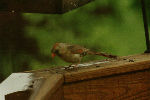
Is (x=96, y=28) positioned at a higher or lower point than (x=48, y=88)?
higher

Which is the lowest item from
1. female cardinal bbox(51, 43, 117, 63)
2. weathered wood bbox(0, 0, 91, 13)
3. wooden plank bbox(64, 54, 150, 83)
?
wooden plank bbox(64, 54, 150, 83)

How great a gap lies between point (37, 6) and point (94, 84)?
96cm

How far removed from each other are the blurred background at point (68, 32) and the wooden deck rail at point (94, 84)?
274 centimetres

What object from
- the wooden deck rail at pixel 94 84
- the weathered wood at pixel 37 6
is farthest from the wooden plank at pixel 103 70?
the weathered wood at pixel 37 6

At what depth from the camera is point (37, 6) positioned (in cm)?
204

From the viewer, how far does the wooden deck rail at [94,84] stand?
44.0 inches

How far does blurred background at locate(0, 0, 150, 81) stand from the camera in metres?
4.07

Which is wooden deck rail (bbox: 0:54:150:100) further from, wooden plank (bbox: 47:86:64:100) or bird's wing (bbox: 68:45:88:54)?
bird's wing (bbox: 68:45:88:54)

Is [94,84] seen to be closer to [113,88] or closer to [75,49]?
[113,88]

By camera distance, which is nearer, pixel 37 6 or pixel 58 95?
pixel 58 95

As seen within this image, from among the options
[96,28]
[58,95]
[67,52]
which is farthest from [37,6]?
[96,28]

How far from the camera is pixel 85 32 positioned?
15.0 ft

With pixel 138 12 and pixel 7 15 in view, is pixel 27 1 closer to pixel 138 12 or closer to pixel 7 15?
pixel 7 15

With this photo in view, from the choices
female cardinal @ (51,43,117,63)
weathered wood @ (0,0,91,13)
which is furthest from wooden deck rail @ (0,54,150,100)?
weathered wood @ (0,0,91,13)
